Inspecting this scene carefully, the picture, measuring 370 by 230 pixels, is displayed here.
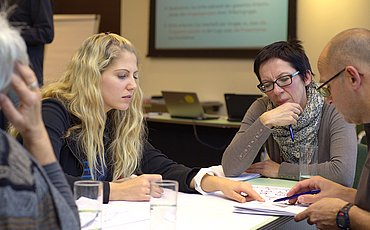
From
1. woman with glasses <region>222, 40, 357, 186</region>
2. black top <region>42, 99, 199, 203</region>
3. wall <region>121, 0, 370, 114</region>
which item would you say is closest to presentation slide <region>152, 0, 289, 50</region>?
wall <region>121, 0, 370, 114</region>

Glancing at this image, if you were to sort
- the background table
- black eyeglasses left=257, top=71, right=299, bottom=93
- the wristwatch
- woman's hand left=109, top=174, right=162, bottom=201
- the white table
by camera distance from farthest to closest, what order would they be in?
the background table < black eyeglasses left=257, top=71, right=299, bottom=93 < woman's hand left=109, top=174, right=162, bottom=201 < the wristwatch < the white table

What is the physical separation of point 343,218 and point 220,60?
163 inches

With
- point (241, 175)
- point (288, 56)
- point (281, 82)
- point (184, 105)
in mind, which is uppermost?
point (288, 56)

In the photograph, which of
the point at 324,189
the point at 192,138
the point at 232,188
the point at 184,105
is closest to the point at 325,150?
the point at 324,189

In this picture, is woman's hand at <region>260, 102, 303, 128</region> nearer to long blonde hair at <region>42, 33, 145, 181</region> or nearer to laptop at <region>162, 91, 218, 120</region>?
long blonde hair at <region>42, 33, 145, 181</region>

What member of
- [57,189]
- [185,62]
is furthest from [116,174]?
[185,62]

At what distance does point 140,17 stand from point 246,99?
7.40 ft

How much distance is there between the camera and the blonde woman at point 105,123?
7.01ft

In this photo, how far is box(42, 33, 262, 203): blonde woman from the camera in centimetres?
214

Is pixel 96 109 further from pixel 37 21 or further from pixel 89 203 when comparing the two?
pixel 37 21

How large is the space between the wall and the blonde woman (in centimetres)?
302

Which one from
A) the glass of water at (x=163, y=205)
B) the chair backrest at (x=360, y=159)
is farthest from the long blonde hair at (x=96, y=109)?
the chair backrest at (x=360, y=159)

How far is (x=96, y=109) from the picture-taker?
2.23 m

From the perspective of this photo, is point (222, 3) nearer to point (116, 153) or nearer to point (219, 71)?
point (219, 71)
